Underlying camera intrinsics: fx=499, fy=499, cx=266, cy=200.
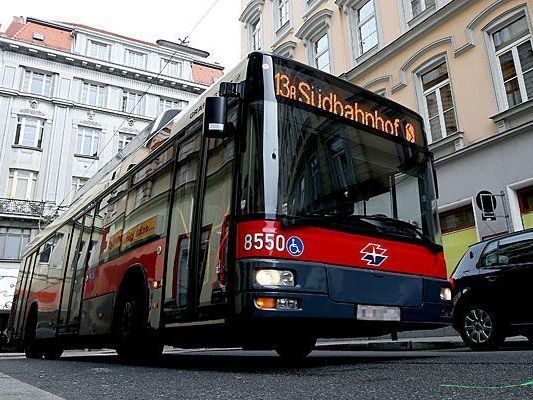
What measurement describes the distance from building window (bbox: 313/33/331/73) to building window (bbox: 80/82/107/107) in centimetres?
1859

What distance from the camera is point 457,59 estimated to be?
41.3 feet

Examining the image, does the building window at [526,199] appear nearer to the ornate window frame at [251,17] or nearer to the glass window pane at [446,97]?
the glass window pane at [446,97]

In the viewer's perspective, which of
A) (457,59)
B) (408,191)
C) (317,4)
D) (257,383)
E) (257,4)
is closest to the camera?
(257,383)

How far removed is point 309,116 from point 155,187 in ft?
7.25

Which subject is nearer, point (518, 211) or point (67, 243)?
point (67, 243)

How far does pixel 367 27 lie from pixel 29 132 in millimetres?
21845

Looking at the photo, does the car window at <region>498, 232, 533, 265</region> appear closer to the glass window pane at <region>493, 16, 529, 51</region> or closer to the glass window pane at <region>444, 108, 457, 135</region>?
the glass window pane at <region>444, 108, 457, 135</region>

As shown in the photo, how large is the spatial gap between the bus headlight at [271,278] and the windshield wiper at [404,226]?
1.08m

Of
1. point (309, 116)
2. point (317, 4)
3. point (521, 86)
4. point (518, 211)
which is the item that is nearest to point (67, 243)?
point (309, 116)

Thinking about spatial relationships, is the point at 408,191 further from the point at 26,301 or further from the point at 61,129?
the point at 61,129

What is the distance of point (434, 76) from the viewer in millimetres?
13406

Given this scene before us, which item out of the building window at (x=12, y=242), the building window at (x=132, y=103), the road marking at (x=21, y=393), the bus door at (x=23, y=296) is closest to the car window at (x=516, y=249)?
the road marking at (x=21, y=393)

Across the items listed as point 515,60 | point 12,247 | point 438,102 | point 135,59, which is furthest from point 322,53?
point 135,59

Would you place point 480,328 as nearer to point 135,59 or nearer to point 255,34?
point 255,34
